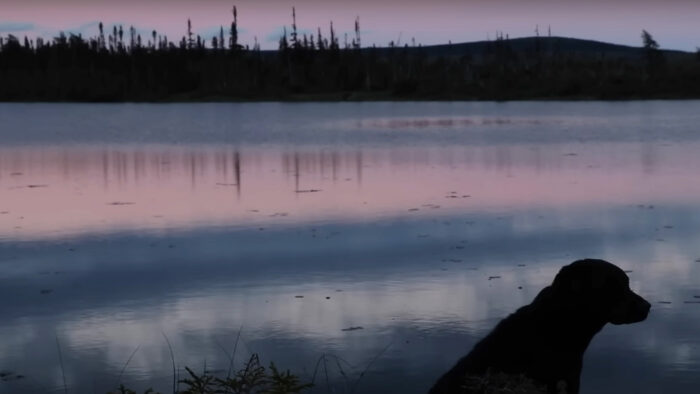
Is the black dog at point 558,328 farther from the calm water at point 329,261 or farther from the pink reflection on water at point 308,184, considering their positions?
the pink reflection on water at point 308,184

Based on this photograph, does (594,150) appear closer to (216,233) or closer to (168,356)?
(216,233)

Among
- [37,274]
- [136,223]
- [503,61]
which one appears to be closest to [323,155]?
[136,223]

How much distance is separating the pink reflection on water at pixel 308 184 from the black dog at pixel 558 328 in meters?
10.4

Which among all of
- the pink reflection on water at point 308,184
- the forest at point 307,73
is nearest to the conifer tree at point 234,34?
the forest at point 307,73

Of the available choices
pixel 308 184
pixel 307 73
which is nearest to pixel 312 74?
pixel 307 73

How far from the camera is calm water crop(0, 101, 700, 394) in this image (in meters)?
8.30

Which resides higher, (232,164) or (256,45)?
(256,45)

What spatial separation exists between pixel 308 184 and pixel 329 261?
9779mm

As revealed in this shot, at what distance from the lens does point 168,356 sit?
8.39m

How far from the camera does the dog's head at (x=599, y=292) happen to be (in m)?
5.97

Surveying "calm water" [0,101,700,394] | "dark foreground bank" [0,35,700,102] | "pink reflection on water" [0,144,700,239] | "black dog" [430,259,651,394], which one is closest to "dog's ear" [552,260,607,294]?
"black dog" [430,259,651,394]

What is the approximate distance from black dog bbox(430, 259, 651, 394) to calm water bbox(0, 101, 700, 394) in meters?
1.59

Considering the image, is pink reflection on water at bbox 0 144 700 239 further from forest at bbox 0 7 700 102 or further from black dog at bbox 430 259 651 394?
forest at bbox 0 7 700 102

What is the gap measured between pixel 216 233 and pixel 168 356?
6.86 m
